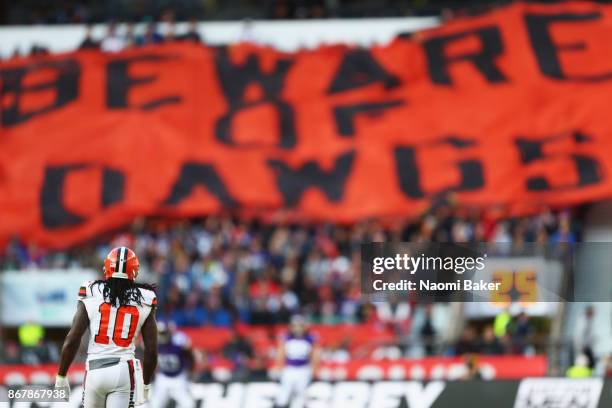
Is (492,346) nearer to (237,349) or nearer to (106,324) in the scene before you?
(237,349)

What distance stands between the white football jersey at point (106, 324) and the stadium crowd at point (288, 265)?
1096 cm

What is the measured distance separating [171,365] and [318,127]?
9357 mm

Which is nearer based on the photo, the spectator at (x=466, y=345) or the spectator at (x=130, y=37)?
the spectator at (x=466, y=345)

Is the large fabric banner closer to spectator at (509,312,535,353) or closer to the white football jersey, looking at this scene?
spectator at (509,312,535,353)

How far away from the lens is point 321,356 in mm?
19234

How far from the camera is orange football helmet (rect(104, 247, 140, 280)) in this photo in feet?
27.2

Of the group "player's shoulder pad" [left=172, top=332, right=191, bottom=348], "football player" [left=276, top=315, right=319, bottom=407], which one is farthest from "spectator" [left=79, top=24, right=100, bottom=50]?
"player's shoulder pad" [left=172, top=332, right=191, bottom=348]

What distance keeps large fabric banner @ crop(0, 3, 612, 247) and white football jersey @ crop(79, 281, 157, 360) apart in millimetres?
→ 13636

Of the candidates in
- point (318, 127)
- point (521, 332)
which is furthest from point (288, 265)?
point (521, 332)

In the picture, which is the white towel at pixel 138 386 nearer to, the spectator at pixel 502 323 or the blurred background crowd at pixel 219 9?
the spectator at pixel 502 323

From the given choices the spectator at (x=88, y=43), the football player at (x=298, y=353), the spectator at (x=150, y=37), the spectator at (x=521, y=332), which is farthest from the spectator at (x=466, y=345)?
the spectator at (x=88, y=43)

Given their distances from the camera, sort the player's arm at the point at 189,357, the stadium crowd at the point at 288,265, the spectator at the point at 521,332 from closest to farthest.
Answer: the player's arm at the point at 189,357
the spectator at the point at 521,332
the stadium crowd at the point at 288,265

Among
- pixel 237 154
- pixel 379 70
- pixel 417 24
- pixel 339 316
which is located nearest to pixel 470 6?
pixel 417 24

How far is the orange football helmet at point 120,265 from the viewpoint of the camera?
829 cm
